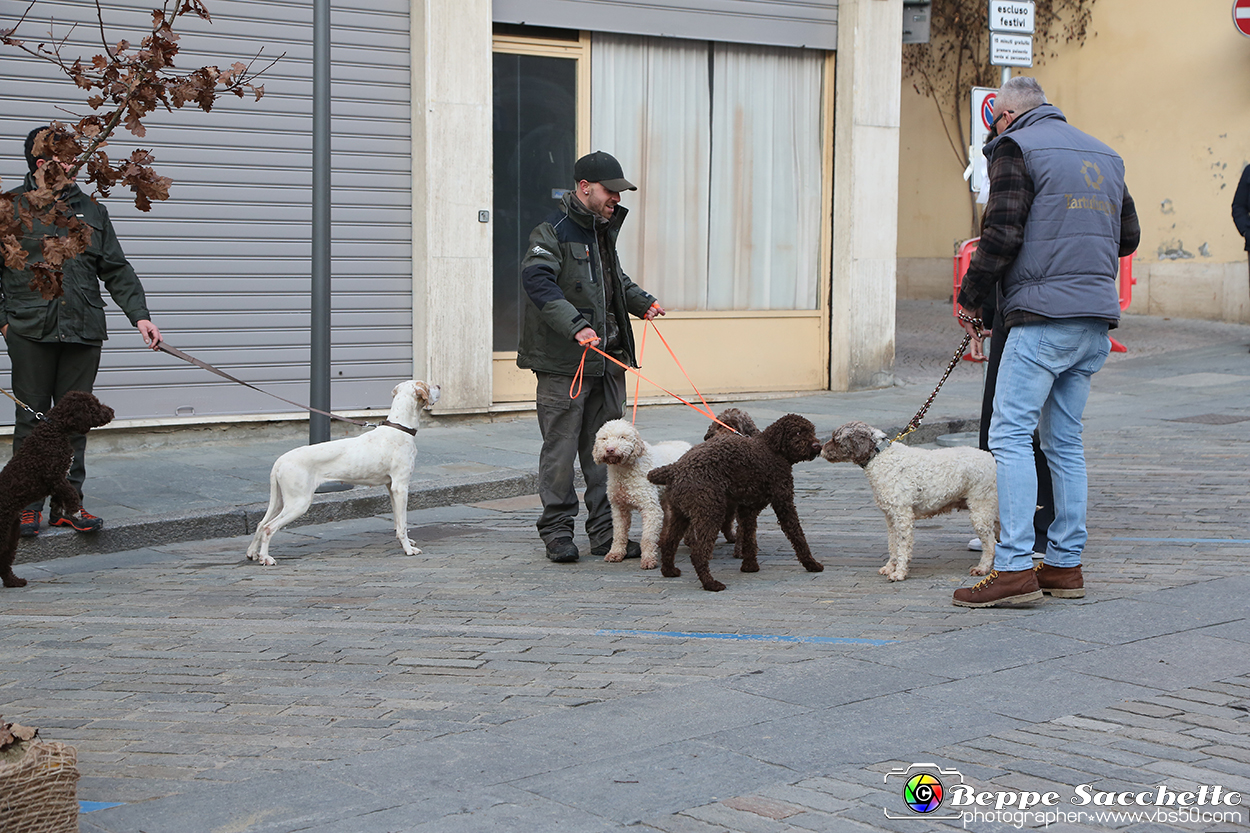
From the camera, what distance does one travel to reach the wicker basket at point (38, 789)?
10.6 feet

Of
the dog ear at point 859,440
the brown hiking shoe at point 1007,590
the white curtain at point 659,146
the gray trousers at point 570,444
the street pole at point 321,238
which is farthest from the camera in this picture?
the white curtain at point 659,146

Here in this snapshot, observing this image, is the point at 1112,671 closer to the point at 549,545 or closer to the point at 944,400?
the point at 549,545

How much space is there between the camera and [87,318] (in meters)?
7.38

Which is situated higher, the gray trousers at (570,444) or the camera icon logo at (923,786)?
the gray trousers at (570,444)

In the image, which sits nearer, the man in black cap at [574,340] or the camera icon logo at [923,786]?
the camera icon logo at [923,786]

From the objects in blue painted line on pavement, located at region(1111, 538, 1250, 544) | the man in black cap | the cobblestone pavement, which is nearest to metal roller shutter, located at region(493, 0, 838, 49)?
the man in black cap

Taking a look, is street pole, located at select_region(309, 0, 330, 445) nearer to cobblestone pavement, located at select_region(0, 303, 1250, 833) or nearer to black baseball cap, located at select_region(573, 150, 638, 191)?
cobblestone pavement, located at select_region(0, 303, 1250, 833)

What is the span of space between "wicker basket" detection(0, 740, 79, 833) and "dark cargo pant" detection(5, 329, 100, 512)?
4296 mm

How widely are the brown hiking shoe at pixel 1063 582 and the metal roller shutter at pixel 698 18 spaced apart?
25.5 ft

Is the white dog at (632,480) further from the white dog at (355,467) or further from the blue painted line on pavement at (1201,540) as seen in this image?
the blue painted line on pavement at (1201,540)

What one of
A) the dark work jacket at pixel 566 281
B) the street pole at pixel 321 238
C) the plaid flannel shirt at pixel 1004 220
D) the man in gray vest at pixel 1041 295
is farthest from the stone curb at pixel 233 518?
the plaid flannel shirt at pixel 1004 220

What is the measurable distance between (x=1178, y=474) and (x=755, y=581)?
4.16 m

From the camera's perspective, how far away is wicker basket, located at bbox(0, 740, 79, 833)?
3.22m

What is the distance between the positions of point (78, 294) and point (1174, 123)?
1556 cm
